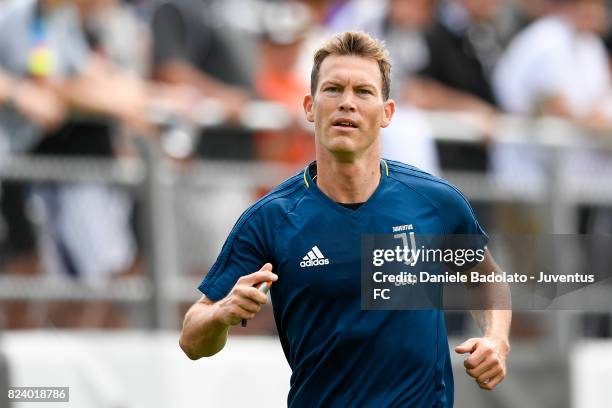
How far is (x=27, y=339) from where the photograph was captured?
Answer: 827 cm

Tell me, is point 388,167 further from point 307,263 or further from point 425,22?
point 425,22

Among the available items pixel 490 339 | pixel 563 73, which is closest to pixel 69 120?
pixel 490 339

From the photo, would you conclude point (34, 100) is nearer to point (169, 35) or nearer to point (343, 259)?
point (169, 35)

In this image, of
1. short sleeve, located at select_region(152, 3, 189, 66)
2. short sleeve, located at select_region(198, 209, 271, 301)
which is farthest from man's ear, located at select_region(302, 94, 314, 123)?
short sleeve, located at select_region(152, 3, 189, 66)

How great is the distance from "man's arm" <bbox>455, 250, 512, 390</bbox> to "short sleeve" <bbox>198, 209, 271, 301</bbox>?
892 millimetres

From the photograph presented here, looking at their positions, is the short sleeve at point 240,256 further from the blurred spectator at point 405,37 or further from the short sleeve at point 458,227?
the blurred spectator at point 405,37

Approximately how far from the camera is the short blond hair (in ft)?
17.7

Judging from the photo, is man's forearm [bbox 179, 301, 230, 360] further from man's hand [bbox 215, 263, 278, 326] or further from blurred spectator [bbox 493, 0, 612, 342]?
blurred spectator [bbox 493, 0, 612, 342]

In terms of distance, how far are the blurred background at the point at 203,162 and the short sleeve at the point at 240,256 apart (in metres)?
2.73

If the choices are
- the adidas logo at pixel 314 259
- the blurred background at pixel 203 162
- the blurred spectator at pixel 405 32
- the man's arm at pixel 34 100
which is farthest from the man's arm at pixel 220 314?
the blurred spectator at pixel 405 32

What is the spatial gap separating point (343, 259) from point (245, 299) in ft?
2.11

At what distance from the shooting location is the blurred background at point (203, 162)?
8312 mm

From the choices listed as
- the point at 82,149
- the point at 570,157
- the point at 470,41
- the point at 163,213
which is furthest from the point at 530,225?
the point at 82,149

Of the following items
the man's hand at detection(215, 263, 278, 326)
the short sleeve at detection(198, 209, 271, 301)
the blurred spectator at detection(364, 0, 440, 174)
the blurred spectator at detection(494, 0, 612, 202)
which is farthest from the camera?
the blurred spectator at detection(494, 0, 612, 202)
